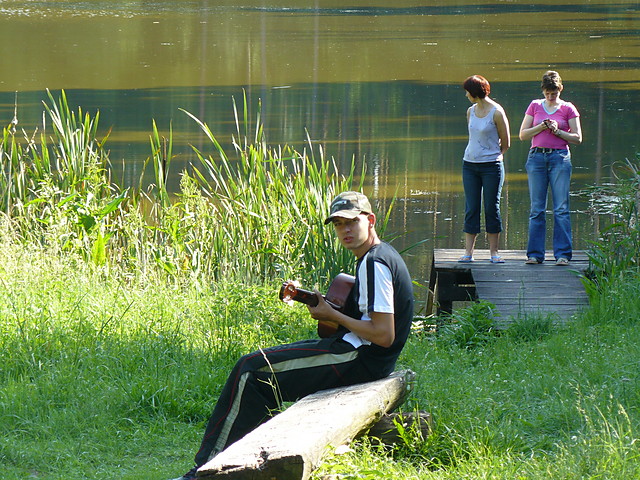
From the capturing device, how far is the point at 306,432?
149 inches

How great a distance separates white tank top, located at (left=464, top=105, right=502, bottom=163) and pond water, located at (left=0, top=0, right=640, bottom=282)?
5.03 feet

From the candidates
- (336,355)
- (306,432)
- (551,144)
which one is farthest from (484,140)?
(306,432)

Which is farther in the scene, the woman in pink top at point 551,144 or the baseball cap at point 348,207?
the woman in pink top at point 551,144

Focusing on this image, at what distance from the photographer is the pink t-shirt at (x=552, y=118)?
754 cm

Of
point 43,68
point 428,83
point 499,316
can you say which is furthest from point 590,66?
point 499,316

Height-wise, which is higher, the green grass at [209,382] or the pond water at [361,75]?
the pond water at [361,75]

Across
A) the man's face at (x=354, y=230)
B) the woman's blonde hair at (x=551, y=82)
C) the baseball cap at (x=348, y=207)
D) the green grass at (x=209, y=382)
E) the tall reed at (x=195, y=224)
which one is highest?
the woman's blonde hair at (x=551, y=82)

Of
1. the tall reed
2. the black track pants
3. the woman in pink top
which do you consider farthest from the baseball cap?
the woman in pink top

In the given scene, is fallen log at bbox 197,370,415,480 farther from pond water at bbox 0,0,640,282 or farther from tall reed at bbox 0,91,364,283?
pond water at bbox 0,0,640,282

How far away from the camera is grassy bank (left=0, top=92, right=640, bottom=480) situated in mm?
4332

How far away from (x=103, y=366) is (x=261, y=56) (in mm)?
17042

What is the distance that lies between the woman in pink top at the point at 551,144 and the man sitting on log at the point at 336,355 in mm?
3335

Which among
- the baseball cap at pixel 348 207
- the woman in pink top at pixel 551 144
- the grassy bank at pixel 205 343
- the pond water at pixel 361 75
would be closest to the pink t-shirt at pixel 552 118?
the woman in pink top at pixel 551 144

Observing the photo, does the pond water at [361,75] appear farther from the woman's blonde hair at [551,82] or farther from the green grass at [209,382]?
the green grass at [209,382]
